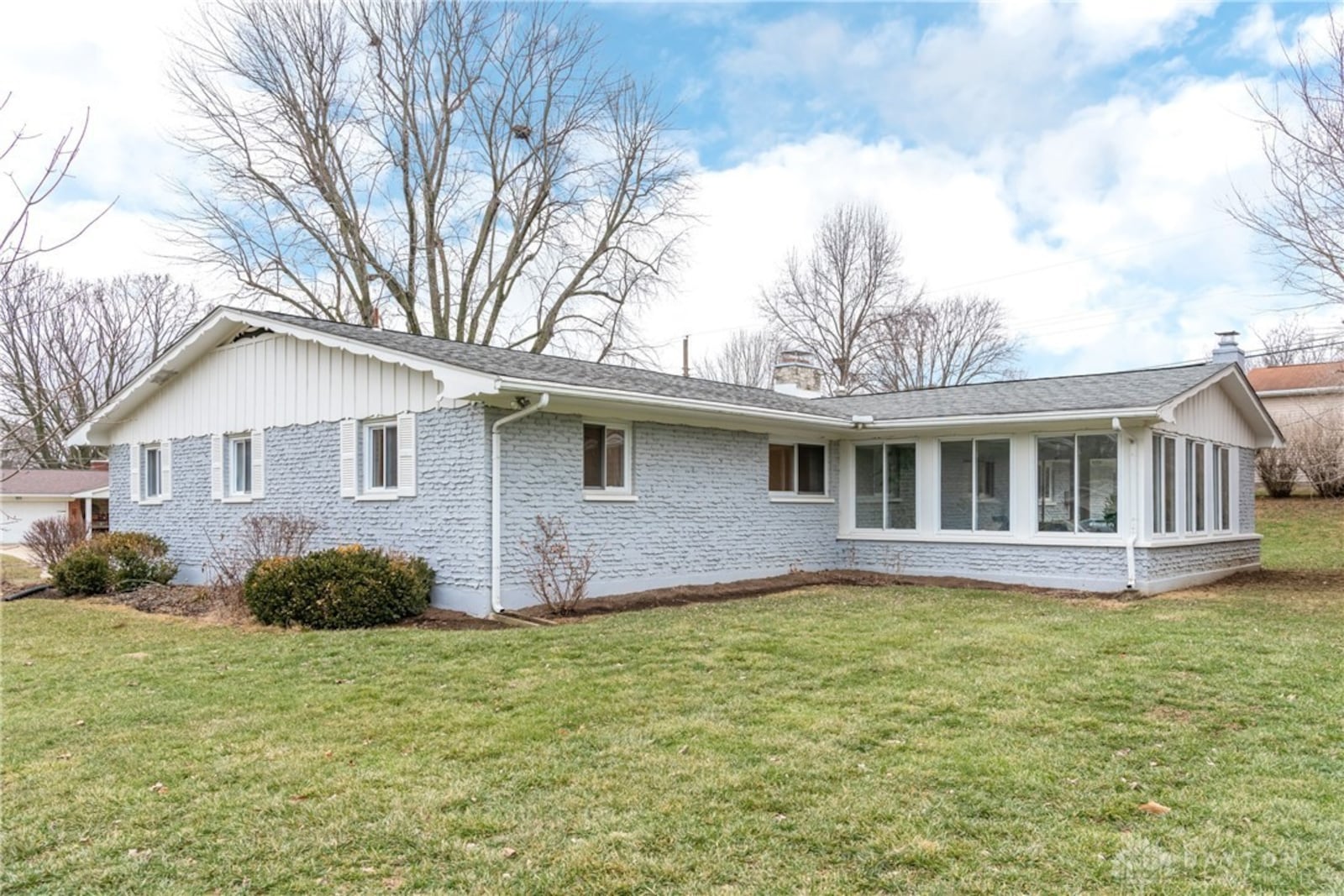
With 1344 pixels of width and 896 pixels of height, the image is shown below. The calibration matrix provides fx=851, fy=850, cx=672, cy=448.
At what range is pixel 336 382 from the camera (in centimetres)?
1179

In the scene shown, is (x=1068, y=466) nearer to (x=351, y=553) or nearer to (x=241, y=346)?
(x=351, y=553)

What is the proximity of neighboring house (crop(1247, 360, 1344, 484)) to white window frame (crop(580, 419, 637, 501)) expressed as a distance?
17036mm

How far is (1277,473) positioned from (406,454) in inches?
1024

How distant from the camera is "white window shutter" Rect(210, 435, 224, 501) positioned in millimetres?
13797

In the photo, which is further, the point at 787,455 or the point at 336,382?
the point at 787,455


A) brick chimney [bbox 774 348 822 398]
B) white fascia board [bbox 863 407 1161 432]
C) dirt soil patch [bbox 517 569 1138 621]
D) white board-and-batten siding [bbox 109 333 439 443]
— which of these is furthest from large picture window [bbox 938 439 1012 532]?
white board-and-batten siding [bbox 109 333 439 443]

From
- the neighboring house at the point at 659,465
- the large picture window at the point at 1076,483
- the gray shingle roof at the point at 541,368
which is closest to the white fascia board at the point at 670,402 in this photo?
the neighboring house at the point at 659,465

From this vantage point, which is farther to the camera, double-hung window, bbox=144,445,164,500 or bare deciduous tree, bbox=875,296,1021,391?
bare deciduous tree, bbox=875,296,1021,391

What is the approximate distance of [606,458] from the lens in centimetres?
1136

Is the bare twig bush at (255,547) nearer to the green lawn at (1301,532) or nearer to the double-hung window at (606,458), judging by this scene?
the double-hung window at (606,458)

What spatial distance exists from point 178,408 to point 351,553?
285 inches

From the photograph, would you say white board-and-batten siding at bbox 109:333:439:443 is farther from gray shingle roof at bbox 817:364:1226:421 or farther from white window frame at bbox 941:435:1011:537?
white window frame at bbox 941:435:1011:537

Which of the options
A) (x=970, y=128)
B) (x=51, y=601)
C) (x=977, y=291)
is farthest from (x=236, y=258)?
(x=977, y=291)

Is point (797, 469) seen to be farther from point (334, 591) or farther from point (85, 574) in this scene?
point (85, 574)
